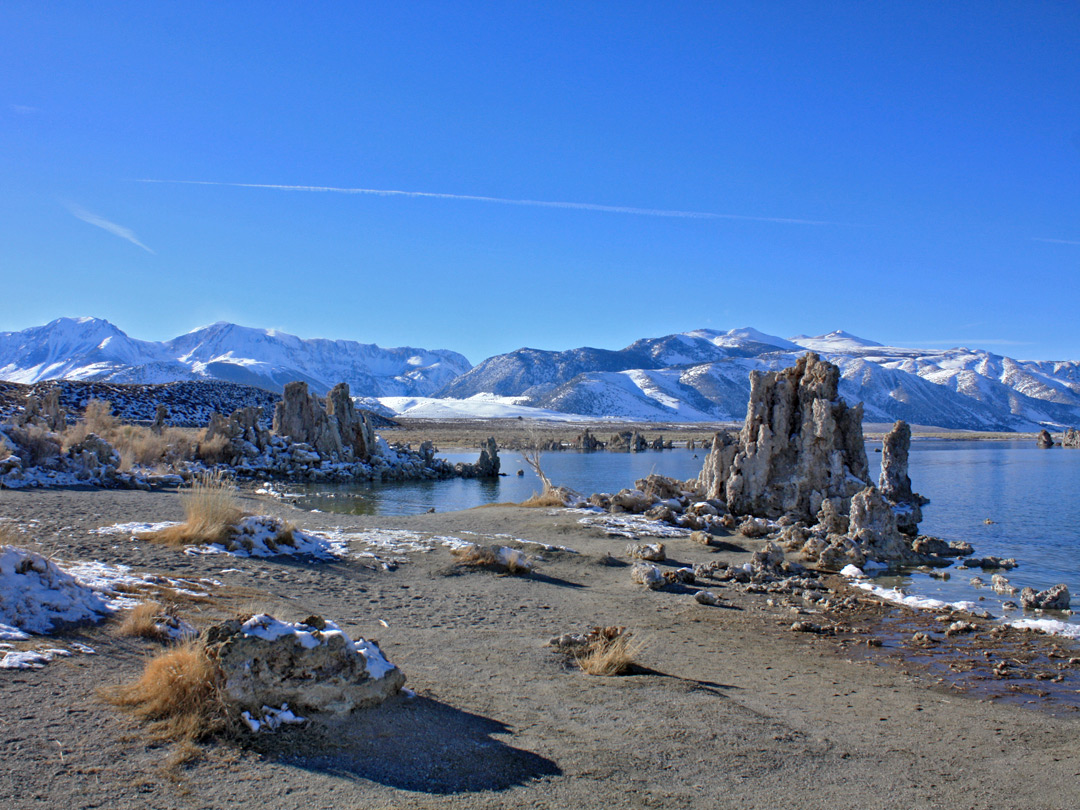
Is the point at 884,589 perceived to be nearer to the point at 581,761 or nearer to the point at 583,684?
the point at 583,684

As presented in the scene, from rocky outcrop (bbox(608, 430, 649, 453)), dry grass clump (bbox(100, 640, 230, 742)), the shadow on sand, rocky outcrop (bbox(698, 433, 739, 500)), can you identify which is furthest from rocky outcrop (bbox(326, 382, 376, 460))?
rocky outcrop (bbox(608, 430, 649, 453))

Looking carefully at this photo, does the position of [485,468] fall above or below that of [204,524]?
below

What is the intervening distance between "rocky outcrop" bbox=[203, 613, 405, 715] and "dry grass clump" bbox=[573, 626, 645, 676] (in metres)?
2.17

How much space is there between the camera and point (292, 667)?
4.27m

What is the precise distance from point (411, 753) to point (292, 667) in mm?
914

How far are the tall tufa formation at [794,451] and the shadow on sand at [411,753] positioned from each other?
51.6 ft

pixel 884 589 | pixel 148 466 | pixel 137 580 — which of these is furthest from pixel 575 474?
pixel 137 580

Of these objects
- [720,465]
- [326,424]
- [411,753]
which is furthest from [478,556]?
[326,424]

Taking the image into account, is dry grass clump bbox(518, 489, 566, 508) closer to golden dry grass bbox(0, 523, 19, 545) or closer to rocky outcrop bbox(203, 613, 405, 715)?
golden dry grass bbox(0, 523, 19, 545)

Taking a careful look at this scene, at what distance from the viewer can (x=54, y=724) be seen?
3871 millimetres

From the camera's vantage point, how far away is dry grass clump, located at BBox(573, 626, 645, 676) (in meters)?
6.04

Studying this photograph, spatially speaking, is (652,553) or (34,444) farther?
(34,444)

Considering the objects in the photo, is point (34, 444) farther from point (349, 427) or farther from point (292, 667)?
point (292, 667)

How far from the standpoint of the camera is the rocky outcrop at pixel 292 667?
4.13 metres
